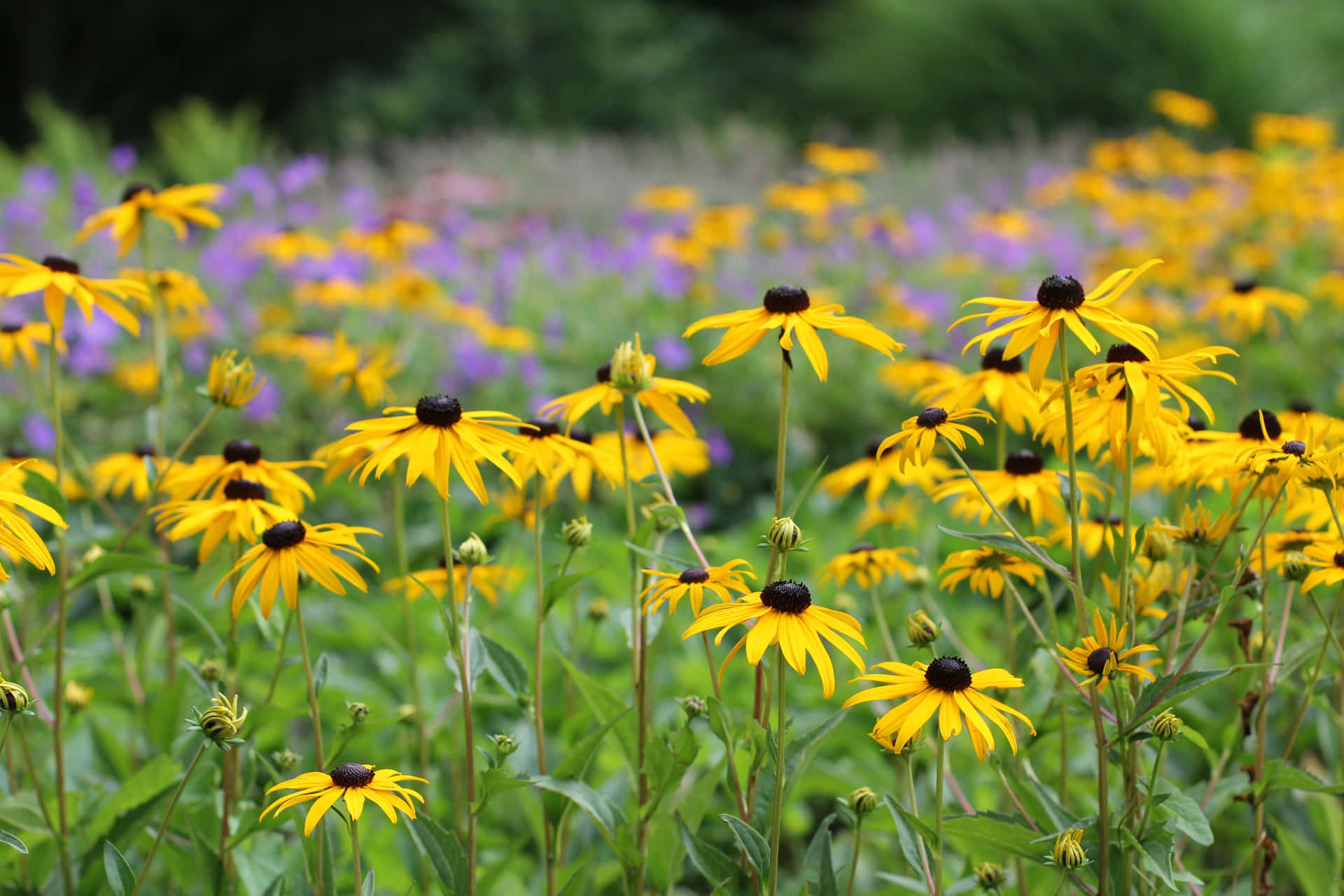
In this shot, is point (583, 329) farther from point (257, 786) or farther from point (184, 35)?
point (184, 35)

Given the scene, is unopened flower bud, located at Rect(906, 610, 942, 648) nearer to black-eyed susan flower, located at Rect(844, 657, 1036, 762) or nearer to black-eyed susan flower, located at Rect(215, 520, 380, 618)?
black-eyed susan flower, located at Rect(844, 657, 1036, 762)

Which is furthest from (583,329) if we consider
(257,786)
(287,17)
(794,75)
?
(287,17)

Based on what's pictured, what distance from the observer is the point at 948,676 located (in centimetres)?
116

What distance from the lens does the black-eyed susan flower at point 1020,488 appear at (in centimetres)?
149

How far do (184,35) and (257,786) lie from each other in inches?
675

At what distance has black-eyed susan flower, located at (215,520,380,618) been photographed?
50.1 inches

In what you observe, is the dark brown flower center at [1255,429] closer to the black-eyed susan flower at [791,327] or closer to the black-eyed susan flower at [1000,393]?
the black-eyed susan flower at [1000,393]

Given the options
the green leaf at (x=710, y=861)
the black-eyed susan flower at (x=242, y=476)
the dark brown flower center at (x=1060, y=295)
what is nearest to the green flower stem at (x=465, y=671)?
the green leaf at (x=710, y=861)

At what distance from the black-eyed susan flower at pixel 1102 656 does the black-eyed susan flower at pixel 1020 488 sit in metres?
0.25

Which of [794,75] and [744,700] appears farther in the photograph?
[794,75]

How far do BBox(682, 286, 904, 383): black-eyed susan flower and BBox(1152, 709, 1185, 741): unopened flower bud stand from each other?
48 centimetres

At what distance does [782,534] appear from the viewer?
1.20 m

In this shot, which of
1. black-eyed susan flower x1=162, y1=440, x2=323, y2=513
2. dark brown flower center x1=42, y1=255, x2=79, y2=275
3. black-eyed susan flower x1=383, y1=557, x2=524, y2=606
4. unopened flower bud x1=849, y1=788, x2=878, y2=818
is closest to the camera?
unopened flower bud x1=849, y1=788, x2=878, y2=818

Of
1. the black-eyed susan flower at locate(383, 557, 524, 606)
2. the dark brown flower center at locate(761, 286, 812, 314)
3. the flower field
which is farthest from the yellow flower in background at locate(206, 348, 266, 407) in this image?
the dark brown flower center at locate(761, 286, 812, 314)
